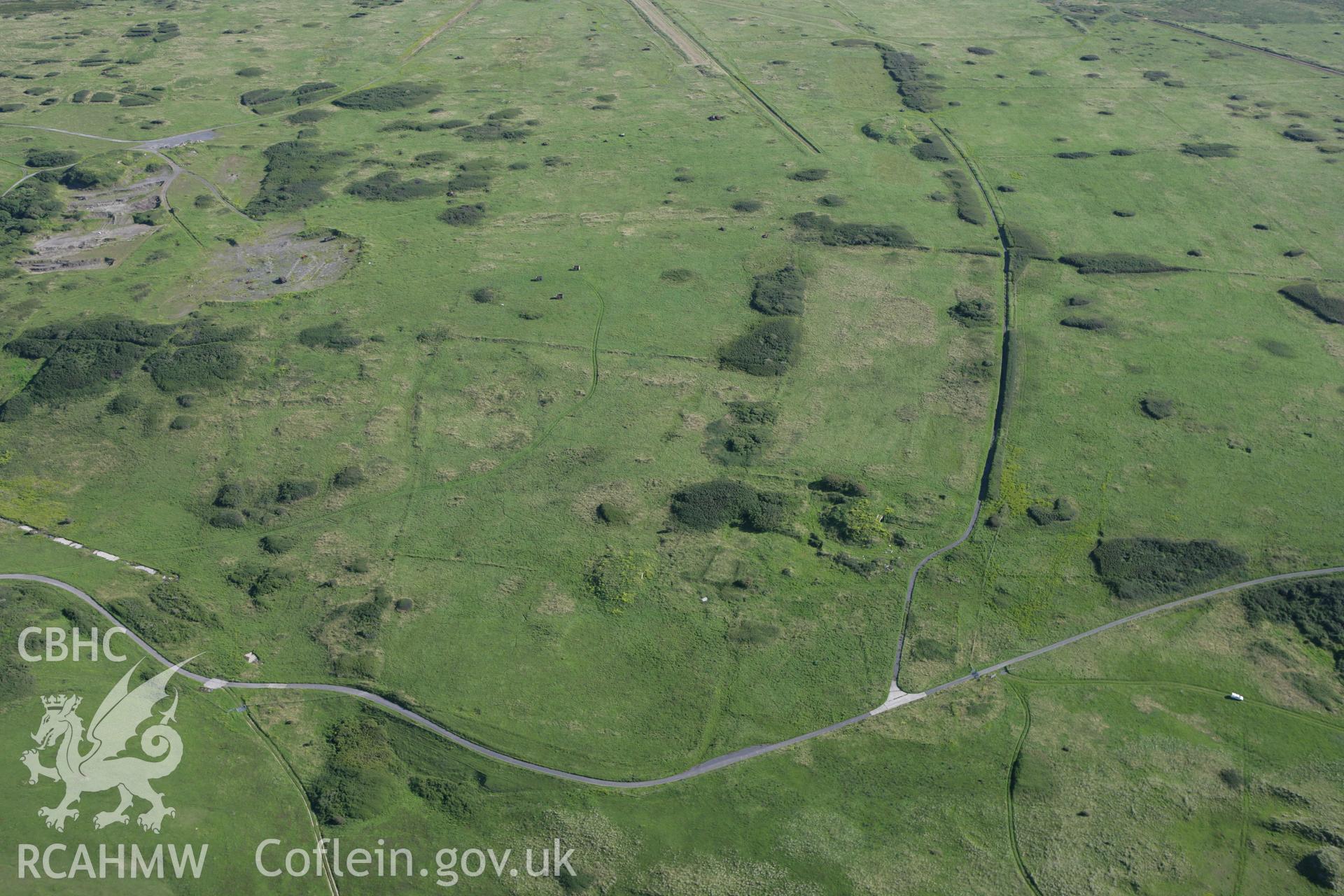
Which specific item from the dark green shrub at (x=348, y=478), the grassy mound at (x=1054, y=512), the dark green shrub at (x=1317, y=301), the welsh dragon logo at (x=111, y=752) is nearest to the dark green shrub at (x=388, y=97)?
the dark green shrub at (x=348, y=478)

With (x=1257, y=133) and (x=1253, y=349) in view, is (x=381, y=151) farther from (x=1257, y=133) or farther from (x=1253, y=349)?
(x=1257, y=133)

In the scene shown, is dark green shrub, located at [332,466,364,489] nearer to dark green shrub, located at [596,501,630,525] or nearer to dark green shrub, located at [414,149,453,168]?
dark green shrub, located at [596,501,630,525]

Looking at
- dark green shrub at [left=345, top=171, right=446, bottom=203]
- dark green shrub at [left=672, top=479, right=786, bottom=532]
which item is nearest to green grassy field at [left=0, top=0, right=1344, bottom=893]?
dark green shrub at [left=345, top=171, right=446, bottom=203]

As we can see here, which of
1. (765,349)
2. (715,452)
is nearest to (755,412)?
(715,452)

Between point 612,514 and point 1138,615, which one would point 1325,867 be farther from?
point 612,514

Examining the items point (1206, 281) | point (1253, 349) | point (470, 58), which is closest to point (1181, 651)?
point (1253, 349)
